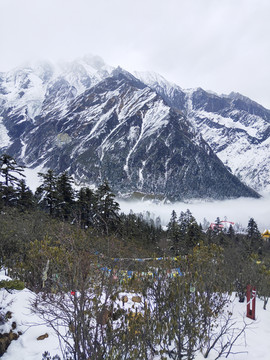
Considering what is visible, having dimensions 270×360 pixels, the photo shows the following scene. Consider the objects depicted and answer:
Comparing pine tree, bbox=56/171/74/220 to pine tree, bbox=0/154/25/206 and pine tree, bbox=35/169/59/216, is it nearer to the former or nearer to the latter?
pine tree, bbox=35/169/59/216

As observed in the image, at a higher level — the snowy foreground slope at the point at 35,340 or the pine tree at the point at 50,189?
the pine tree at the point at 50,189

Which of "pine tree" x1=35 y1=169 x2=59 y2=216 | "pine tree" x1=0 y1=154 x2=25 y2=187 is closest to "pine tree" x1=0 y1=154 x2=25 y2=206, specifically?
"pine tree" x1=0 y1=154 x2=25 y2=187

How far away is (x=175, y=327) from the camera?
607cm

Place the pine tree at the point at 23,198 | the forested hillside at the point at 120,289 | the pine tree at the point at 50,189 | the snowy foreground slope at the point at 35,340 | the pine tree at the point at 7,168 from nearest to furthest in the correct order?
1. the forested hillside at the point at 120,289
2. the snowy foreground slope at the point at 35,340
3. the pine tree at the point at 7,168
4. the pine tree at the point at 50,189
5. the pine tree at the point at 23,198

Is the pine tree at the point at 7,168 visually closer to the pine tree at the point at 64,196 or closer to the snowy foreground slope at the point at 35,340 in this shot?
the pine tree at the point at 64,196

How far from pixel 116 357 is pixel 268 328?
7090 millimetres

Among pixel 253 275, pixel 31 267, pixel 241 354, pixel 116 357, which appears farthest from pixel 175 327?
pixel 253 275

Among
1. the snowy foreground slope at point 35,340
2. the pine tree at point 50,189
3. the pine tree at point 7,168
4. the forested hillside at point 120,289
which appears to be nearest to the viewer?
the forested hillside at point 120,289

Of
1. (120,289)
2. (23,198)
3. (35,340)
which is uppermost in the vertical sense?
(23,198)

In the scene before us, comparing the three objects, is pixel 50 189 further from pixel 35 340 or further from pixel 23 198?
pixel 35 340

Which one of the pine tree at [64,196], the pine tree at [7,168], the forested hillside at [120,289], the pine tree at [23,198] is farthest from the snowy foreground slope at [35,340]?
the pine tree at [23,198]

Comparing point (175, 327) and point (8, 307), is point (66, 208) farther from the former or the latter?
point (175, 327)

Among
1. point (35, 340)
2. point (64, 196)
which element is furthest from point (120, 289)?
point (64, 196)

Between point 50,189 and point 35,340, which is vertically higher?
point 50,189
